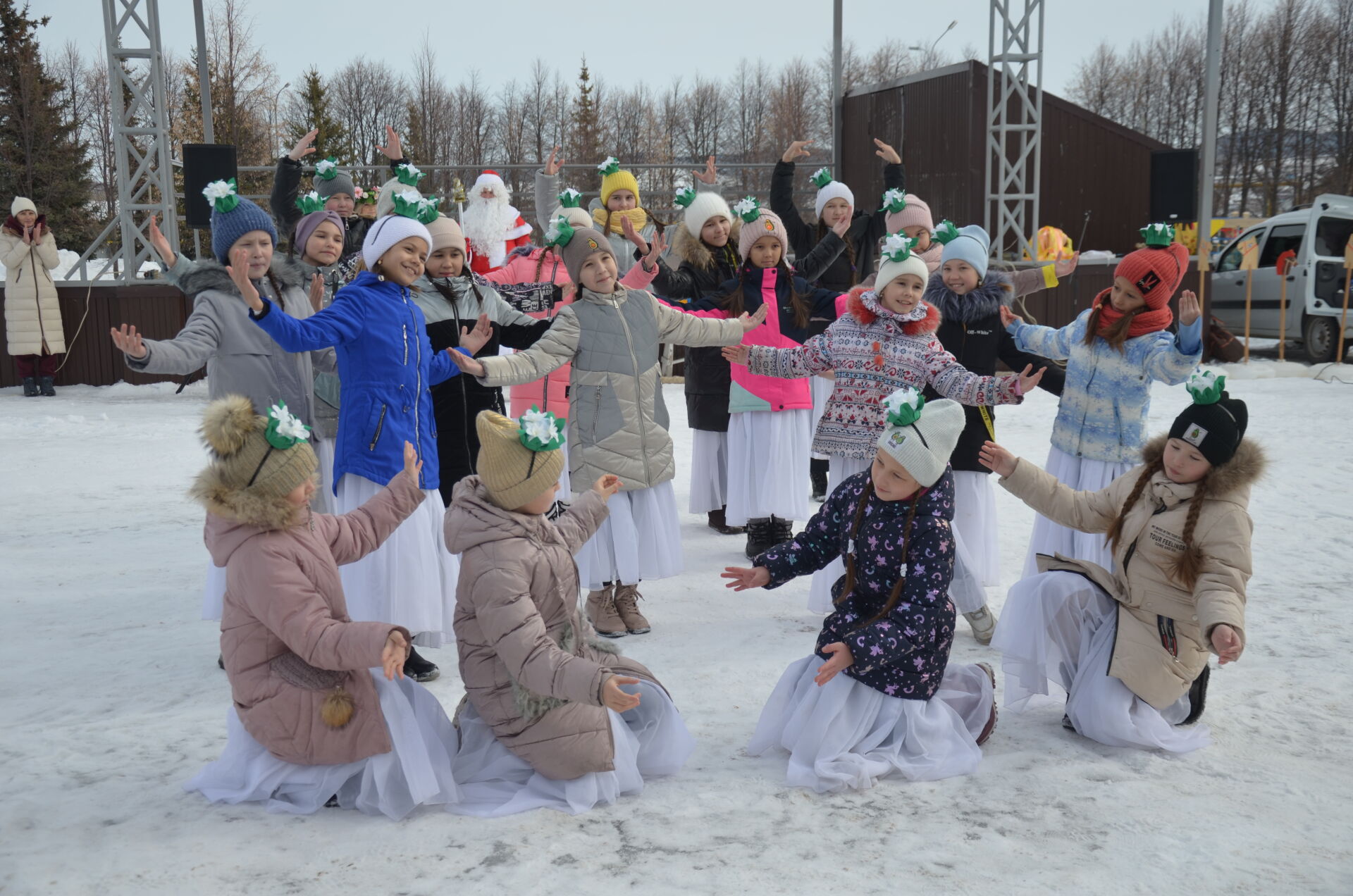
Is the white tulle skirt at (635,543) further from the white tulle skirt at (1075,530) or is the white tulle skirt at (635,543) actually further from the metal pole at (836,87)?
the metal pole at (836,87)

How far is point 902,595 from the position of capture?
11.4 feet

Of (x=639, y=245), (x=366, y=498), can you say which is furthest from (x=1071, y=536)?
(x=366, y=498)

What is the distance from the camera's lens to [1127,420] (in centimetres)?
443

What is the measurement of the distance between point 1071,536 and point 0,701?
13.8ft

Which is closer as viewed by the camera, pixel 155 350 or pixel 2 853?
pixel 2 853

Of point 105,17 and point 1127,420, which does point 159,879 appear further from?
point 105,17

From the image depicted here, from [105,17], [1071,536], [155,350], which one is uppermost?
[105,17]

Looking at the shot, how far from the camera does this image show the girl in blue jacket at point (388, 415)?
417 centimetres

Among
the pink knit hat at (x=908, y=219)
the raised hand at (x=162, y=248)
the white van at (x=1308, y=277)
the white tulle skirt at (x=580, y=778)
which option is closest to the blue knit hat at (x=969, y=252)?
the pink knit hat at (x=908, y=219)

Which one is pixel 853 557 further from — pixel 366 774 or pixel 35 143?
pixel 35 143

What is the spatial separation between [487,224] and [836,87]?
10.2 metres

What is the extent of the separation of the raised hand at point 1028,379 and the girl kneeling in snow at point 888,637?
3.19ft

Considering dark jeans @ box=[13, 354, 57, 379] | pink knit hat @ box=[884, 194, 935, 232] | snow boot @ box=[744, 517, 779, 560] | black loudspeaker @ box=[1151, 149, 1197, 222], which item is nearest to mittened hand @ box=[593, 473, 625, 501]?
snow boot @ box=[744, 517, 779, 560]

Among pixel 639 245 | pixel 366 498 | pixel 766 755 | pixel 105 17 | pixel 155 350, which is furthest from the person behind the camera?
pixel 105 17
